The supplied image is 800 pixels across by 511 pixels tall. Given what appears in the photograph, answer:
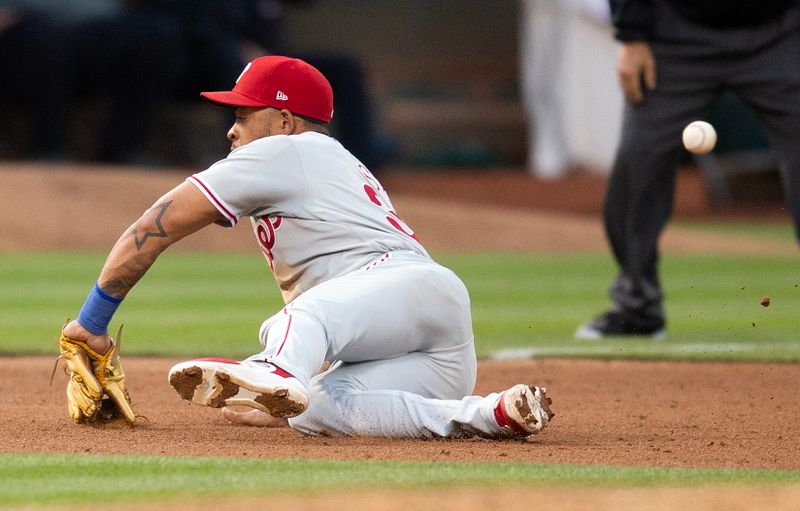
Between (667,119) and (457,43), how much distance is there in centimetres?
1506

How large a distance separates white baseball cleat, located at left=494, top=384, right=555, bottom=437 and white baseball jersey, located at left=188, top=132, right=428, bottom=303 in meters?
0.58

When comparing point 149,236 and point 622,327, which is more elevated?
point 149,236

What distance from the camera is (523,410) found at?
383cm

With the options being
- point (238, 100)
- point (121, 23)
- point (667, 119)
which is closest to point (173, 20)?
point (121, 23)

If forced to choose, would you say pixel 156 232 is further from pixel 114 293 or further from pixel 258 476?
pixel 258 476

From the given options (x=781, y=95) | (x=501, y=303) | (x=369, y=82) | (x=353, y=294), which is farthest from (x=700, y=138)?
(x=369, y=82)

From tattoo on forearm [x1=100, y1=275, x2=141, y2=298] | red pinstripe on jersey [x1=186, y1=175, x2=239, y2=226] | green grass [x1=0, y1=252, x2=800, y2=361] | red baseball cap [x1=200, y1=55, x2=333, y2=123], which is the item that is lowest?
green grass [x1=0, y1=252, x2=800, y2=361]

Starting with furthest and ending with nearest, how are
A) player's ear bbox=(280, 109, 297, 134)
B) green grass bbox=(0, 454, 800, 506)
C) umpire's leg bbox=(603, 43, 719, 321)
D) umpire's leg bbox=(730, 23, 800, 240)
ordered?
umpire's leg bbox=(603, 43, 719, 321) < umpire's leg bbox=(730, 23, 800, 240) < player's ear bbox=(280, 109, 297, 134) < green grass bbox=(0, 454, 800, 506)

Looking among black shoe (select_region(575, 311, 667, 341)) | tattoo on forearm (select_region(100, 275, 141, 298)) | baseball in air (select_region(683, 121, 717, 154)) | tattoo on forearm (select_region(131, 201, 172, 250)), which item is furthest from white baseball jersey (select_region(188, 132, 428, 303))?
black shoe (select_region(575, 311, 667, 341))

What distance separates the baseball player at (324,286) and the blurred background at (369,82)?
948 cm

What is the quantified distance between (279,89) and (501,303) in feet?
16.1

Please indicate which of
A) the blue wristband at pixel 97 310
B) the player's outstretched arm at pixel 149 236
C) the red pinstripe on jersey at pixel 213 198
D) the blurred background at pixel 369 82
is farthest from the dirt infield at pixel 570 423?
the blurred background at pixel 369 82

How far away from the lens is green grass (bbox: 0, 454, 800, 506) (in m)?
3.10

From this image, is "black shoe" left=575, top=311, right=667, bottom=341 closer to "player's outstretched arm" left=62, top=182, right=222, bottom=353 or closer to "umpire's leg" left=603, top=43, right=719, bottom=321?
"umpire's leg" left=603, top=43, right=719, bottom=321
